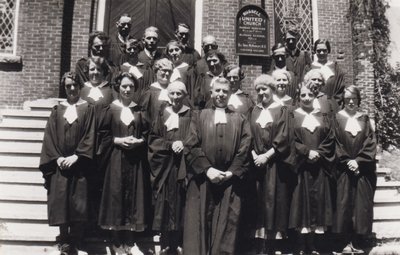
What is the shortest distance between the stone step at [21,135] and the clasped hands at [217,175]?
363cm

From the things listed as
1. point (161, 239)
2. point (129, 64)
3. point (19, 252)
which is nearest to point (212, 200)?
point (161, 239)

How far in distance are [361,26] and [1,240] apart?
28.6 ft

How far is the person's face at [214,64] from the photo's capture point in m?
6.50

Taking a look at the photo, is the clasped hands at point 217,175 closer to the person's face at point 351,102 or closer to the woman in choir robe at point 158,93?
the woman in choir robe at point 158,93

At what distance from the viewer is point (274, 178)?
530 cm

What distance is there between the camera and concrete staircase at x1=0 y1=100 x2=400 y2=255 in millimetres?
5500

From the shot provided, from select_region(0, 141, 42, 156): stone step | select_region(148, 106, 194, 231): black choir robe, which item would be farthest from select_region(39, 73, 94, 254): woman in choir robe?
select_region(0, 141, 42, 156): stone step

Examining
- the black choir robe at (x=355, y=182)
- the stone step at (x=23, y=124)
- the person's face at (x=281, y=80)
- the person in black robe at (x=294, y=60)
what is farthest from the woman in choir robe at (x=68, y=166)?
the person in black robe at (x=294, y=60)

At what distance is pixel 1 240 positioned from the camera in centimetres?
550

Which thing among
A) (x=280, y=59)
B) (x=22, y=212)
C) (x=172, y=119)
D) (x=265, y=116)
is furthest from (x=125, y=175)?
(x=280, y=59)

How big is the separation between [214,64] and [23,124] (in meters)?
3.49

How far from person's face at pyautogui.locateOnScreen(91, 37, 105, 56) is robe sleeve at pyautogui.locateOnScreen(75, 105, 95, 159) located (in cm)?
155

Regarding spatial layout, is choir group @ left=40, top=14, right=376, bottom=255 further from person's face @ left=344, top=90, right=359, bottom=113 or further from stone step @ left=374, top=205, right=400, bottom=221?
stone step @ left=374, top=205, right=400, bottom=221

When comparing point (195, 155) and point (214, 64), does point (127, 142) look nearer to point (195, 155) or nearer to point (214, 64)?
point (195, 155)
